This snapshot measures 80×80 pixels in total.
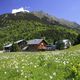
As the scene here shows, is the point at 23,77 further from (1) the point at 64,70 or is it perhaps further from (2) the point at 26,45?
(2) the point at 26,45

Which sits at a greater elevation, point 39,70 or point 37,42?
point 39,70

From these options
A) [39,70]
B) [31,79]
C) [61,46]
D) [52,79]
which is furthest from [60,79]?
[61,46]

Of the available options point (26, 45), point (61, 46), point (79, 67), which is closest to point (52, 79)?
point (79, 67)

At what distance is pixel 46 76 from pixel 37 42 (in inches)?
5973

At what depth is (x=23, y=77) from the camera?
1066cm

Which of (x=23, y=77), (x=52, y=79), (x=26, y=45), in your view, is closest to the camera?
(x=52, y=79)

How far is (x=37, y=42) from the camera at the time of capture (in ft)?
532

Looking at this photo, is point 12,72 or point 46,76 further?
point 12,72

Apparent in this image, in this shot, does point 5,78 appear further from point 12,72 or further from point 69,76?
point 69,76

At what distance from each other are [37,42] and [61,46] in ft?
65.1

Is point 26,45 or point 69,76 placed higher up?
point 69,76

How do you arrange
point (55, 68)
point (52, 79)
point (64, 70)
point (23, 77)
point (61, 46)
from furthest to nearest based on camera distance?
point (61, 46)
point (55, 68)
point (64, 70)
point (23, 77)
point (52, 79)

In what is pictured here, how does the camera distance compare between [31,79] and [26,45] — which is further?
[26,45]

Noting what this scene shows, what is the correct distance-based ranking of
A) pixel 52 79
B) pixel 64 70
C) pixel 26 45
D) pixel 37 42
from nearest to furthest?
pixel 52 79 → pixel 64 70 → pixel 37 42 → pixel 26 45
